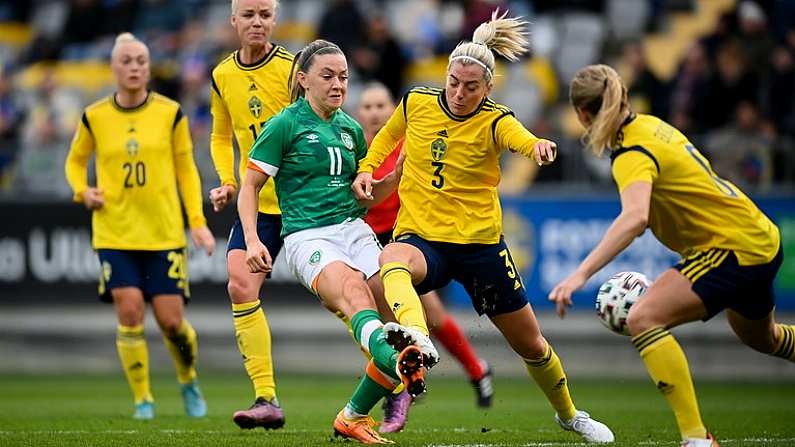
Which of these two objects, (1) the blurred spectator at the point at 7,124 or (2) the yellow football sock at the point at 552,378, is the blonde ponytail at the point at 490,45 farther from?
(1) the blurred spectator at the point at 7,124

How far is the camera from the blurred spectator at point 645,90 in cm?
1648

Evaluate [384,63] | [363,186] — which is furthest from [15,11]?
[363,186]

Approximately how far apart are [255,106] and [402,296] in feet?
7.71

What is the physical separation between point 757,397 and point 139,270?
21.2 ft

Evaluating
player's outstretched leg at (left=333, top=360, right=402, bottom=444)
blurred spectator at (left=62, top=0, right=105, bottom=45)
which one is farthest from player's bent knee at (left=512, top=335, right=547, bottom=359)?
blurred spectator at (left=62, top=0, right=105, bottom=45)

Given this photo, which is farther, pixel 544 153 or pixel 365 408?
pixel 365 408

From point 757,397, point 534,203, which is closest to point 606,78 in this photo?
point 757,397

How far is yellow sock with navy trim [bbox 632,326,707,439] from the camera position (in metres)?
6.99

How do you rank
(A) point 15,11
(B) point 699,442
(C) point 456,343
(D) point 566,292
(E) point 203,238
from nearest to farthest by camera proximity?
(D) point 566,292
(B) point 699,442
(E) point 203,238
(C) point 456,343
(A) point 15,11

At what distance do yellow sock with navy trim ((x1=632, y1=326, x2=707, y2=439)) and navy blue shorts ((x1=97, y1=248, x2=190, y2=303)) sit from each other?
463 cm

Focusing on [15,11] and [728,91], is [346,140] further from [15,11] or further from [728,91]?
[15,11]

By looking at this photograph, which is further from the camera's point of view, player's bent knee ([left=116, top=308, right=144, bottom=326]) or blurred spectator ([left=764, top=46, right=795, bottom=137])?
blurred spectator ([left=764, top=46, right=795, bottom=137])

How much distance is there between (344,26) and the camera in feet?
60.8

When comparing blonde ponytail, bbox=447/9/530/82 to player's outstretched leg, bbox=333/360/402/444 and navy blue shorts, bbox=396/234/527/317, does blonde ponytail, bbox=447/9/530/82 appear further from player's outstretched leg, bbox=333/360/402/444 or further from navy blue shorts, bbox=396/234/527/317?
player's outstretched leg, bbox=333/360/402/444
